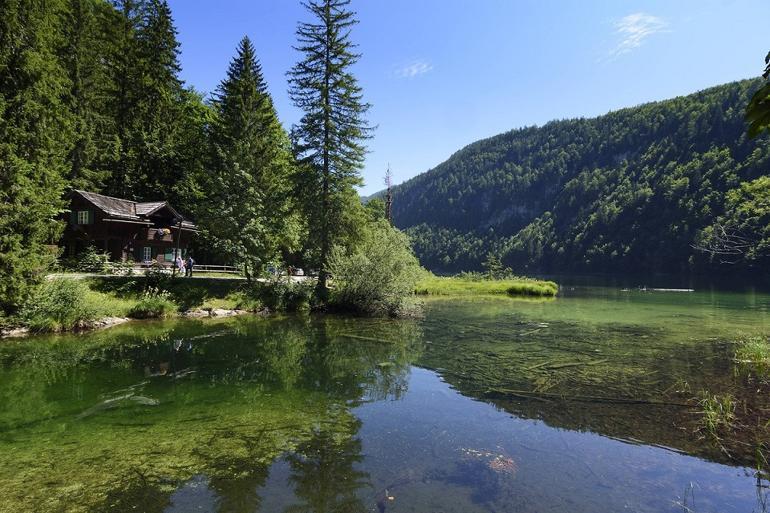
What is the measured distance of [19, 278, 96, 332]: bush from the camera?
21.2m

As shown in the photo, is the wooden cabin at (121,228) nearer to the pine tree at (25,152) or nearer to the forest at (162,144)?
the forest at (162,144)

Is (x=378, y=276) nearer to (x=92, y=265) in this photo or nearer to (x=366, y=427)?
(x=366, y=427)

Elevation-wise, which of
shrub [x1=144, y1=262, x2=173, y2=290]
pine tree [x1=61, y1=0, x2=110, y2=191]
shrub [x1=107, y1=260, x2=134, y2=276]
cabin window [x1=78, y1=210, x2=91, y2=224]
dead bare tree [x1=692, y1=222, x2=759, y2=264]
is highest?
pine tree [x1=61, y1=0, x2=110, y2=191]

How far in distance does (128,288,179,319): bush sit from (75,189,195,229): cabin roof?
15101 millimetres

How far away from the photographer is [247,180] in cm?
3322

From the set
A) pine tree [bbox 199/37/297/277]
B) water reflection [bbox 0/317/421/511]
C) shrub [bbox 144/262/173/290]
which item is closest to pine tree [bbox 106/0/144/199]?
pine tree [bbox 199/37/297/277]

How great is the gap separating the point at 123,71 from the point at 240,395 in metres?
52.7

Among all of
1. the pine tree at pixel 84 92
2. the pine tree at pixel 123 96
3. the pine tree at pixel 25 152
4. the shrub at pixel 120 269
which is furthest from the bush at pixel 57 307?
the pine tree at pixel 123 96

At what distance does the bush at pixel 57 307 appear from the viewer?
2120cm

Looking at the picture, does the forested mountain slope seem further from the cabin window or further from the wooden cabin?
the cabin window

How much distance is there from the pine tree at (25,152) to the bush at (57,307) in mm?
726

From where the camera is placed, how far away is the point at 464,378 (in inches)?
591

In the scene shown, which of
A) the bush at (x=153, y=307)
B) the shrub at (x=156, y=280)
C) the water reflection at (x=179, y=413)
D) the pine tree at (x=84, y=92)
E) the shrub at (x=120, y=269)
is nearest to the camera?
the water reflection at (x=179, y=413)

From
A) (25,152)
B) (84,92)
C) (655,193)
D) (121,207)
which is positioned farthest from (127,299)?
(655,193)
